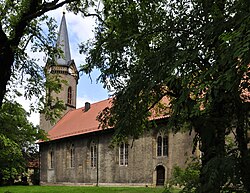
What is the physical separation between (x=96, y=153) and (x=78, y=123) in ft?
17.4

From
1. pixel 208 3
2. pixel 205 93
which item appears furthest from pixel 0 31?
pixel 205 93

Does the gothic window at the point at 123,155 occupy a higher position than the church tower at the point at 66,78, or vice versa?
the church tower at the point at 66,78

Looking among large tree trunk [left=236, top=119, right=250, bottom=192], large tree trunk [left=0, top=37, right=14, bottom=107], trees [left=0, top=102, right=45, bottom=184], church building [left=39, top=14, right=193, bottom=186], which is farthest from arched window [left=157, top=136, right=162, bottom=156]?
large tree trunk [left=236, top=119, right=250, bottom=192]

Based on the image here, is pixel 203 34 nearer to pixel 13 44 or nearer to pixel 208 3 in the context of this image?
pixel 208 3

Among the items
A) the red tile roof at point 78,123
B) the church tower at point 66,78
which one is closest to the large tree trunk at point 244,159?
the red tile roof at point 78,123

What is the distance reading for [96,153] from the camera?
33875 mm

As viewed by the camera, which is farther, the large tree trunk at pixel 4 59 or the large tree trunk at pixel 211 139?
the large tree trunk at pixel 4 59

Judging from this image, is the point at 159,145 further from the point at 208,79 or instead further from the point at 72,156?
the point at 208,79

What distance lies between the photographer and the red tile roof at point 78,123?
→ 116 ft

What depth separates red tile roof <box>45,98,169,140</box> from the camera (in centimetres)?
3547

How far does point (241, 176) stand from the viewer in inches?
189

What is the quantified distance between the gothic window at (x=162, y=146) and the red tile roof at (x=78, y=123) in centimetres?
720

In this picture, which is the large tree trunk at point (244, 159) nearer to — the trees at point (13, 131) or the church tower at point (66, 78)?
the trees at point (13, 131)

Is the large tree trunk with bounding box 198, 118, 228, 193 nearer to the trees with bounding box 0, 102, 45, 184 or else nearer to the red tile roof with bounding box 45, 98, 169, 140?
the trees with bounding box 0, 102, 45, 184
